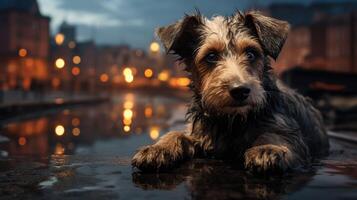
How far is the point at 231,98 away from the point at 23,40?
99.6 meters

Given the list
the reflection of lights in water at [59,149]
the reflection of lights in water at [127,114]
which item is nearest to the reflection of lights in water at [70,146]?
the reflection of lights in water at [59,149]

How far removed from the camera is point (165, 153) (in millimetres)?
4309

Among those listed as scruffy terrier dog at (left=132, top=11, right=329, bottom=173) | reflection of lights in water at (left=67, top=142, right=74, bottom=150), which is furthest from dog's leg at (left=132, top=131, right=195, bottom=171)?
reflection of lights in water at (left=67, top=142, right=74, bottom=150)

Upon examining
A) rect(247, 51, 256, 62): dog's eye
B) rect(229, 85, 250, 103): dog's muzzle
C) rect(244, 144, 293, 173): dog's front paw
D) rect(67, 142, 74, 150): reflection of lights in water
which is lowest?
rect(244, 144, 293, 173): dog's front paw

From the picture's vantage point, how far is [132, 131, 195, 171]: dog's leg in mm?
4172

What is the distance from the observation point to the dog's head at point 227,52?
14.6ft

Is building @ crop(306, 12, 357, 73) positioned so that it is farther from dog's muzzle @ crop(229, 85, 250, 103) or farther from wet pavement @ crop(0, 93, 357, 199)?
wet pavement @ crop(0, 93, 357, 199)

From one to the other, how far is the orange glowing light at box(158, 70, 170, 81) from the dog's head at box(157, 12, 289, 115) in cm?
14735

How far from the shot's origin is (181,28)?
5203mm

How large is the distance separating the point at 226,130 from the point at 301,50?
11009 cm

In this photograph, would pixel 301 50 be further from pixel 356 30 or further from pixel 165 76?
pixel 165 76

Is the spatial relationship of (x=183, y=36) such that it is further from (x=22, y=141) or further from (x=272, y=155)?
(x=22, y=141)

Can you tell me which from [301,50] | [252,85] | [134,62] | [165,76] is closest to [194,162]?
[252,85]

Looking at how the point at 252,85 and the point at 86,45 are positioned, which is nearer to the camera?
the point at 252,85
